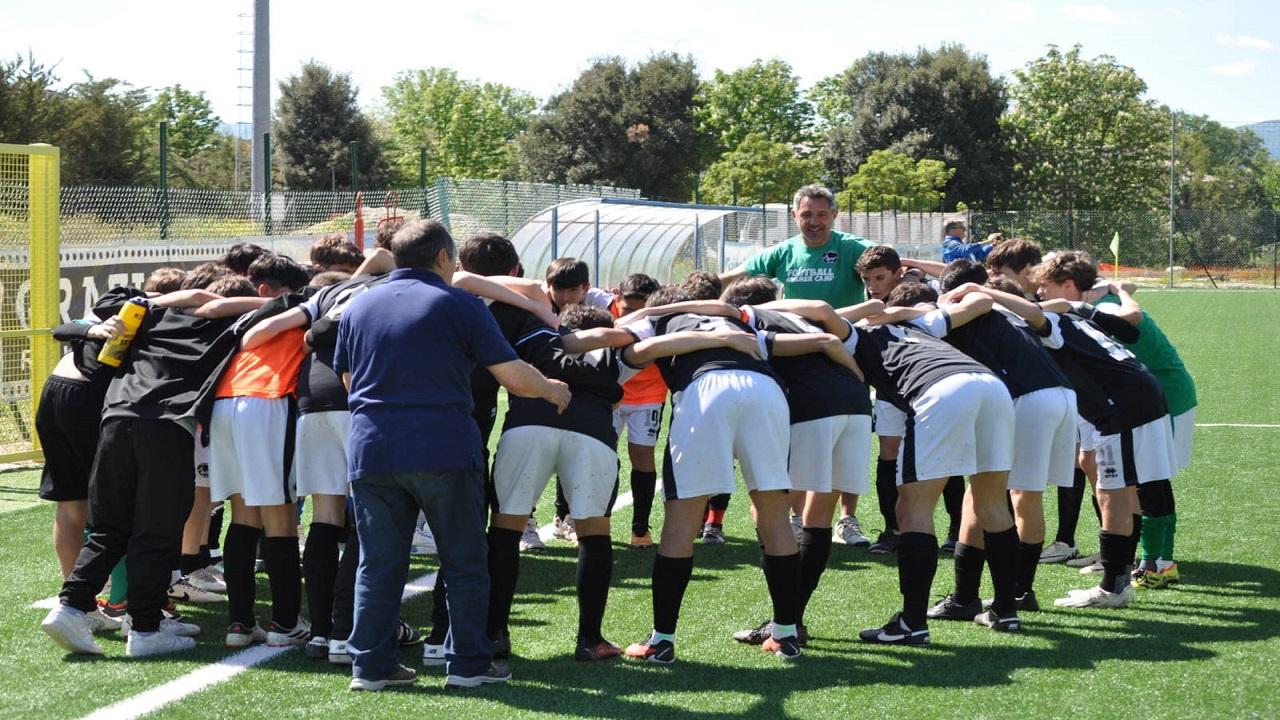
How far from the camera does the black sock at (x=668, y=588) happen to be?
516 centimetres

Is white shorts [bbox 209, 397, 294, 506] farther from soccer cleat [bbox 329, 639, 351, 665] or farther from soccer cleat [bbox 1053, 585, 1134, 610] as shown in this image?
soccer cleat [bbox 1053, 585, 1134, 610]

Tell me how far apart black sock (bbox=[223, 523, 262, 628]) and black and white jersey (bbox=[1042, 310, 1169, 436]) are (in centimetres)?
389

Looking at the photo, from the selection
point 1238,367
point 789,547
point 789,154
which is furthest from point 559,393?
point 789,154

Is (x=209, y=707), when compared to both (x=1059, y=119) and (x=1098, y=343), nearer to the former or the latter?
(x=1098, y=343)

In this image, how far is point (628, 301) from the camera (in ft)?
22.7

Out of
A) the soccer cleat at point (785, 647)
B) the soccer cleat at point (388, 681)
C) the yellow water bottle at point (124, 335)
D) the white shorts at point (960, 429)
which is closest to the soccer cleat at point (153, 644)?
the soccer cleat at point (388, 681)

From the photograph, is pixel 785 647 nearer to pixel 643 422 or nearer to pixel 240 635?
pixel 240 635

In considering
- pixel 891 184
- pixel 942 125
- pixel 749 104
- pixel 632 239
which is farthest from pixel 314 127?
pixel 632 239

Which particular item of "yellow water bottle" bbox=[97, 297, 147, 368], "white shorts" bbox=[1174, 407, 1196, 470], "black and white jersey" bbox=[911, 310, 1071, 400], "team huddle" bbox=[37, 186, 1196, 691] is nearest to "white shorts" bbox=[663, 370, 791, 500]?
"team huddle" bbox=[37, 186, 1196, 691]

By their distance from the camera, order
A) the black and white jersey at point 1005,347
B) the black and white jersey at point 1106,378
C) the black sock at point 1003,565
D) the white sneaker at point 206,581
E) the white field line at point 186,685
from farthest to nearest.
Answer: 1. the white sneaker at point 206,581
2. the black and white jersey at point 1106,378
3. the black and white jersey at point 1005,347
4. the black sock at point 1003,565
5. the white field line at point 186,685

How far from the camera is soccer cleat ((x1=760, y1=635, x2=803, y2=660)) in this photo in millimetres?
5273

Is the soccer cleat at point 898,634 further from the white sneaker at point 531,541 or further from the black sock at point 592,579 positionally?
the white sneaker at point 531,541

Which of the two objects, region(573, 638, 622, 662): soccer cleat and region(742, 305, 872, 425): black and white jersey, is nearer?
region(573, 638, 622, 662): soccer cleat

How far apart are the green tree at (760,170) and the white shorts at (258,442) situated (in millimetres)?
40263
